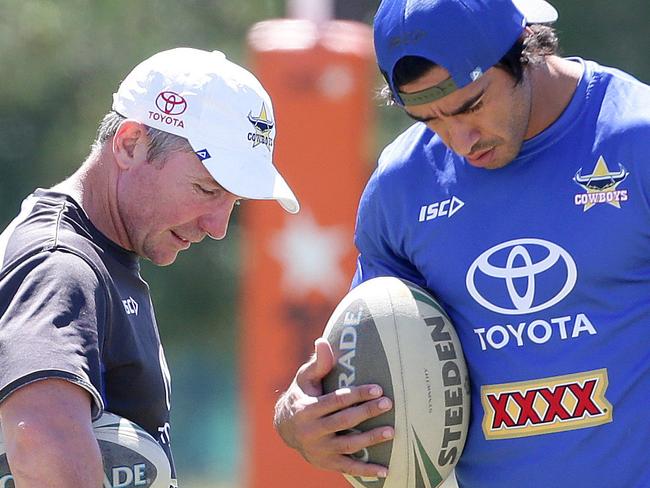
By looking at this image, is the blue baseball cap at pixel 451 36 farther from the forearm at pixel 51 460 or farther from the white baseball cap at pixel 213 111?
the forearm at pixel 51 460

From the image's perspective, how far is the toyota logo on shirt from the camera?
3.62m

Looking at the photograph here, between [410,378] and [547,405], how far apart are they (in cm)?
40

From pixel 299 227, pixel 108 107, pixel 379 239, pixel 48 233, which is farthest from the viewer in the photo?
pixel 108 107

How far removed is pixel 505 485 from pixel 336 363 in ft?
2.00

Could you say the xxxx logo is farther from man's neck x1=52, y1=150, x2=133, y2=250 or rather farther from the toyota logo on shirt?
man's neck x1=52, y1=150, x2=133, y2=250

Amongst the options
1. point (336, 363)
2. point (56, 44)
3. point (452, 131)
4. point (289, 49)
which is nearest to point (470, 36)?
point (452, 131)

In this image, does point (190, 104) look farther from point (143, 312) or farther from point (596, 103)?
point (596, 103)

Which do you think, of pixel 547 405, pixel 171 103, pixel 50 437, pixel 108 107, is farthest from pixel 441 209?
pixel 108 107

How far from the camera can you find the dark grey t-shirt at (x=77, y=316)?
2818mm

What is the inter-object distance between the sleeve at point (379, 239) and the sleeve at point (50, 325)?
1.21 meters

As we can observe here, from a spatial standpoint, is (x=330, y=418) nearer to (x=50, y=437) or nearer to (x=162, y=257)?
(x=162, y=257)

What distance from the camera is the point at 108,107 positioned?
16.5m

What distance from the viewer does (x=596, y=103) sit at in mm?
3709

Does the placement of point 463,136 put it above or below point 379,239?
above
